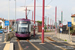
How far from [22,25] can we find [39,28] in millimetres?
47285

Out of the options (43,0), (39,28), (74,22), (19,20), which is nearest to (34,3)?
(19,20)

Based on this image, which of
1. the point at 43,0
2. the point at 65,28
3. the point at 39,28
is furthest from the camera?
the point at 39,28

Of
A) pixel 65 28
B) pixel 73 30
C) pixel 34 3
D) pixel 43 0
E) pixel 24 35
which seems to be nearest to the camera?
pixel 43 0

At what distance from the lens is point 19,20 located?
25.2 metres

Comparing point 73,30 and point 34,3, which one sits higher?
point 34,3

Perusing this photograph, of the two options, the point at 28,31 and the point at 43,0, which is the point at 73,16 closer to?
the point at 28,31

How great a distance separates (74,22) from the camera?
51.0 metres

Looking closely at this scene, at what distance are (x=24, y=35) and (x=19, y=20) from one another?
A: 250 cm

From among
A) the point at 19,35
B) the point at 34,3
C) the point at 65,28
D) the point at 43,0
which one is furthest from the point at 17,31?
the point at 65,28

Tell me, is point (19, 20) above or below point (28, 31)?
above

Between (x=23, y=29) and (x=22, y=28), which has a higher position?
(x=22, y=28)

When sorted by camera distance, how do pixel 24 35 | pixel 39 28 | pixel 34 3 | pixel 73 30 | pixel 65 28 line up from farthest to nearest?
pixel 39 28, pixel 65 28, pixel 73 30, pixel 34 3, pixel 24 35

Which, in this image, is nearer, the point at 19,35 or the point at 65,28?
the point at 19,35

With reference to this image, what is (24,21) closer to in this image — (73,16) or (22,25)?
(22,25)
